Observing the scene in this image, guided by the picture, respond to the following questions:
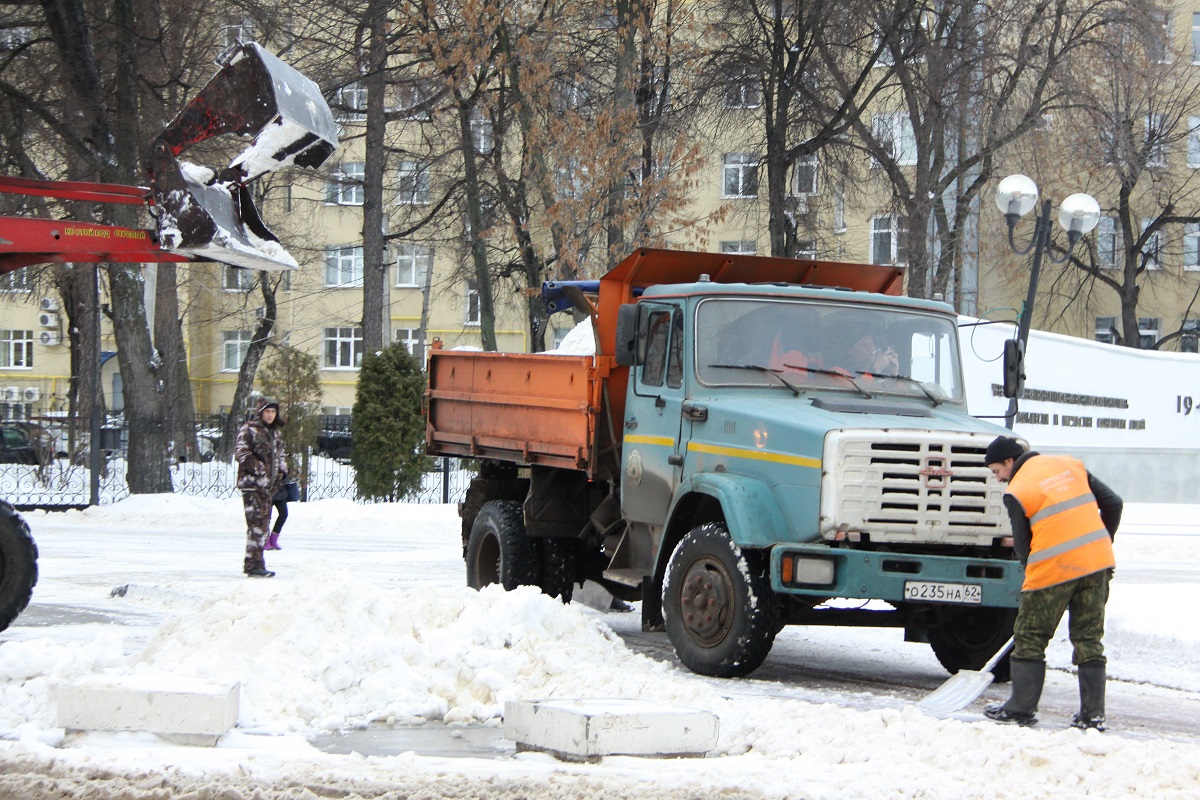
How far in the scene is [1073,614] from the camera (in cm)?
780

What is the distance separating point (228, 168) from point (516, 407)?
3.47 m

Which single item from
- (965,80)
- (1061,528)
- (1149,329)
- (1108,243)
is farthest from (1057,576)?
(1149,329)

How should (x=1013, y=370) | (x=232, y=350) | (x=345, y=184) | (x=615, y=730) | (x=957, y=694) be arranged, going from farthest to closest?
1. (x=232, y=350)
2. (x=345, y=184)
3. (x=1013, y=370)
4. (x=957, y=694)
5. (x=615, y=730)

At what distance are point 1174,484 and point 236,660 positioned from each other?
24700 mm

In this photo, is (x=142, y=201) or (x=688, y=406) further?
(x=688, y=406)

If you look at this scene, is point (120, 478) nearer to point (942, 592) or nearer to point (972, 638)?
point (972, 638)

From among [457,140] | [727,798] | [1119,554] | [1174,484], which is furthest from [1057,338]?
[727,798]

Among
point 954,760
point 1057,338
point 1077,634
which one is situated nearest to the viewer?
point 954,760

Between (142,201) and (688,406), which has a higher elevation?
(142,201)

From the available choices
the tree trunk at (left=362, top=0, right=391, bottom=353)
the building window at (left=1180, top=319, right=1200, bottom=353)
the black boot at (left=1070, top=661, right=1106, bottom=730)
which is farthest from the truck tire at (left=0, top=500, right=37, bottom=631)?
the building window at (left=1180, top=319, right=1200, bottom=353)

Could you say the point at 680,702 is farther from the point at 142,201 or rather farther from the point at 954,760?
the point at 142,201

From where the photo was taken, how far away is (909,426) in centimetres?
893

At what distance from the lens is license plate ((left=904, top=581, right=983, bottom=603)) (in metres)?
8.75

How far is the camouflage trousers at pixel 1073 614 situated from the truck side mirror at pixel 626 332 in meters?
3.28
